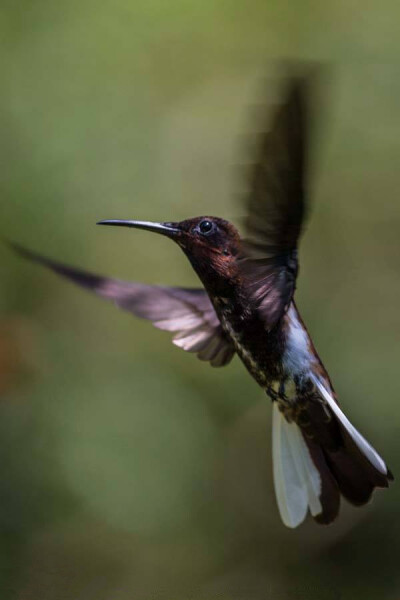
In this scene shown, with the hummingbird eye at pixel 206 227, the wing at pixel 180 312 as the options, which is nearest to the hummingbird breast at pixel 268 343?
the hummingbird eye at pixel 206 227

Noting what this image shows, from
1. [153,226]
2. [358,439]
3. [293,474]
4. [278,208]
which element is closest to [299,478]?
[293,474]

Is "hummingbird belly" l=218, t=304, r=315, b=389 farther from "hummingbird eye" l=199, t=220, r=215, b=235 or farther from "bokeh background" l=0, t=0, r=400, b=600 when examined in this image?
"bokeh background" l=0, t=0, r=400, b=600

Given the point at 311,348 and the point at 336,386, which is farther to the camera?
the point at 336,386

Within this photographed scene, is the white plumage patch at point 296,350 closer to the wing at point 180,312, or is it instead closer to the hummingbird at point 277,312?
the hummingbird at point 277,312

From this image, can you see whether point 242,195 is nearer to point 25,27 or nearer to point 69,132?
point 69,132

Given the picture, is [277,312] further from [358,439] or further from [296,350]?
[358,439]

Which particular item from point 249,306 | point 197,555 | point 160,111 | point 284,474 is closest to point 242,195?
point 249,306


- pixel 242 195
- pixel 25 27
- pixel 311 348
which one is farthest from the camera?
pixel 25 27
